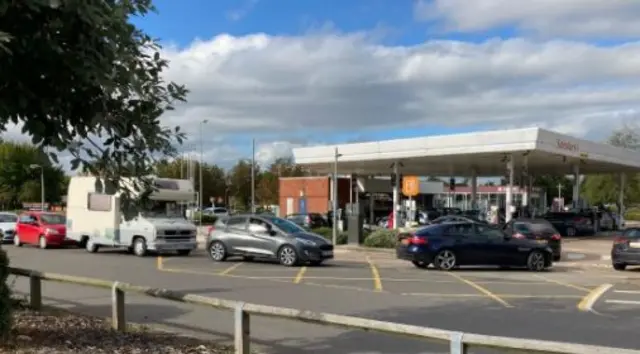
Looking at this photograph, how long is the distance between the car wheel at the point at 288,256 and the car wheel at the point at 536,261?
703 cm

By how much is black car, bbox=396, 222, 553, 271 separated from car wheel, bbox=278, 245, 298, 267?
11.3 ft

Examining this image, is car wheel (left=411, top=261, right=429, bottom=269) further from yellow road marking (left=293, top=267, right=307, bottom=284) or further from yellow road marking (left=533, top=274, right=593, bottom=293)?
yellow road marking (left=293, top=267, right=307, bottom=284)

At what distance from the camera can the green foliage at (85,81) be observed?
5559 millimetres

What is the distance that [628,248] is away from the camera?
2194 centimetres

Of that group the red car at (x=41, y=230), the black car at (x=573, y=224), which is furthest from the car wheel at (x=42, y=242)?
the black car at (x=573, y=224)

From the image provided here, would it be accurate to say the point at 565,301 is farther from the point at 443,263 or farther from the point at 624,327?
the point at 443,263

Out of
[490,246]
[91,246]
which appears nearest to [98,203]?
[91,246]

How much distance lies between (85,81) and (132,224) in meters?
21.1

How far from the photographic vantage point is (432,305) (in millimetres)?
13008

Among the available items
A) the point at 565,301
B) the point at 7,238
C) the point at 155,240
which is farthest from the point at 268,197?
the point at 565,301

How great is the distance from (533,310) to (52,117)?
9215 mm

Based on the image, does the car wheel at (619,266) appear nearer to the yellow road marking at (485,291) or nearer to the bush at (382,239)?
the yellow road marking at (485,291)

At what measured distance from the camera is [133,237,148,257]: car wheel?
25.8 meters

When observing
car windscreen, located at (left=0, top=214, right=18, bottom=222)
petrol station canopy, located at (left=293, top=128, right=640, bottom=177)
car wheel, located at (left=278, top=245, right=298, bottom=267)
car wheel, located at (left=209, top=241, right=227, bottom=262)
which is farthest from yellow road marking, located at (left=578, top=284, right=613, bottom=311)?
car windscreen, located at (left=0, top=214, right=18, bottom=222)
